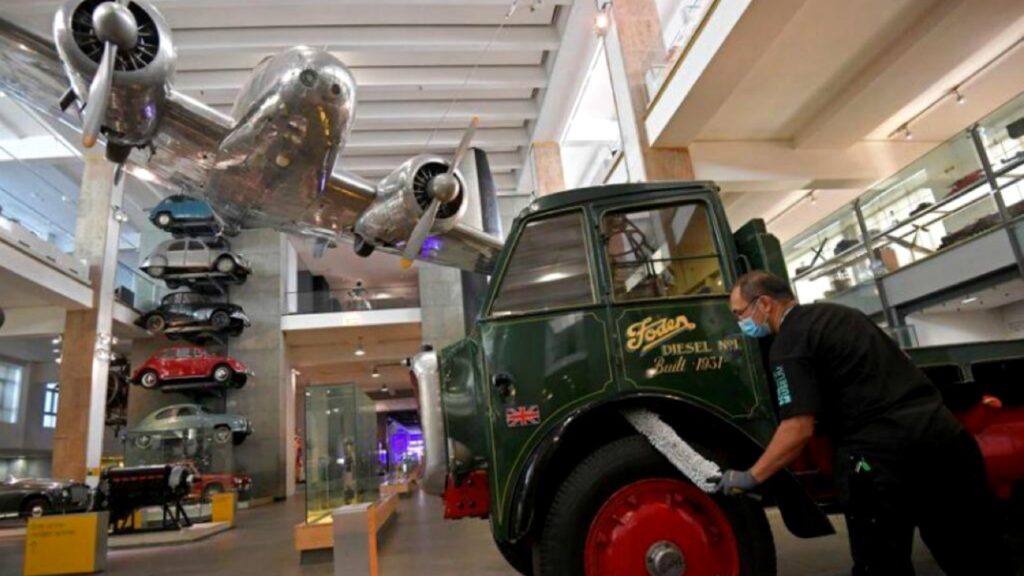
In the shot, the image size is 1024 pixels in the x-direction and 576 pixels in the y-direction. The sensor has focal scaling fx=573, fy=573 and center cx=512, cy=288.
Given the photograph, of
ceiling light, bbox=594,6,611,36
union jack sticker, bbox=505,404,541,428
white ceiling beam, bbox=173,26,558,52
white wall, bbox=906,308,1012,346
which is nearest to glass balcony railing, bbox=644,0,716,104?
ceiling light, bbox=594,6,611,36

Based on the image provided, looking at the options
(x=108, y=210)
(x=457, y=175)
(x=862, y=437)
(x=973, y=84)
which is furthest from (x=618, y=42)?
(x=108, y=210)

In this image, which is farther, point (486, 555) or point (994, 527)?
point (486, 555)

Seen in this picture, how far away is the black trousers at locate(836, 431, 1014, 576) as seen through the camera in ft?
6.19

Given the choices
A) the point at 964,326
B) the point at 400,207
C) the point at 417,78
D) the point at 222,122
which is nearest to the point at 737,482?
the point at 222,122

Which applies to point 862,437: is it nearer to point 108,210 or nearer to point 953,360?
point 953,360

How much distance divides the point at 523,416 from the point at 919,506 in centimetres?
153

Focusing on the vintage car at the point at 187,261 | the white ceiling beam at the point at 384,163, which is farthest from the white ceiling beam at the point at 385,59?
the vintage car at the point at 187,261

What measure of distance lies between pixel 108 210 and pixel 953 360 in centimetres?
1706

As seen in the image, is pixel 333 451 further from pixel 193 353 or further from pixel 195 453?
pixel 193 353

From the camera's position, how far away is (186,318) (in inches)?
642

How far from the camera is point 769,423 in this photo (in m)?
2.68

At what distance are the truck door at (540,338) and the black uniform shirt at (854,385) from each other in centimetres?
88

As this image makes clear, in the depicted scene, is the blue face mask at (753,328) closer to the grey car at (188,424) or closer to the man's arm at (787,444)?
the man's arm at (787,444)

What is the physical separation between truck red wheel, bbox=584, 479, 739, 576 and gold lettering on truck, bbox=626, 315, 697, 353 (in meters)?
0.62
